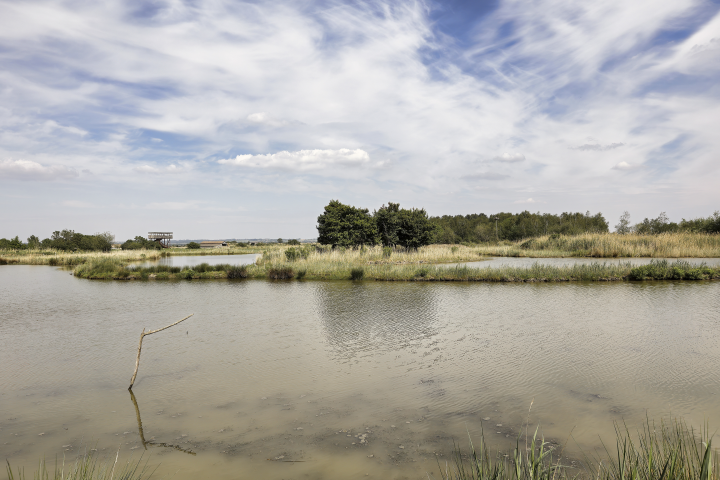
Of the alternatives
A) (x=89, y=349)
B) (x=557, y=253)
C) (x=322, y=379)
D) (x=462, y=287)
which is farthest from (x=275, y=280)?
(x=557, y=253)

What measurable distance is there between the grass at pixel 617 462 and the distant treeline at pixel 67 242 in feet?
211

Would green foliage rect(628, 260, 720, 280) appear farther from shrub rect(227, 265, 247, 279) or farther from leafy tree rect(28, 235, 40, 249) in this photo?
leafy tree rect(28, 235, 40, 249)

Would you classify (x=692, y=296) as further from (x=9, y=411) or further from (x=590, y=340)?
(x=9, y=411)

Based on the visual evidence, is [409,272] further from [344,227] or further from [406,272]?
[344,227]

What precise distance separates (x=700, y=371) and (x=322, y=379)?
7.50m

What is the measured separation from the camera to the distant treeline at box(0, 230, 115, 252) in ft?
186

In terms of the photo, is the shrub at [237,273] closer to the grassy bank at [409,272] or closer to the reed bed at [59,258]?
the grassy bank at [409,272]

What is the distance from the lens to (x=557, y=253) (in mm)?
39031

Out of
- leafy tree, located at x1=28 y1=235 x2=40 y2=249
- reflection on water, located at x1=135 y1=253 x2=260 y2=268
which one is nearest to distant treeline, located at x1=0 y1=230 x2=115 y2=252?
leafy tree, located at x1=28 y1=235 x2=40 y2=249

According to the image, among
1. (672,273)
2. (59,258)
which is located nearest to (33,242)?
(59,258)

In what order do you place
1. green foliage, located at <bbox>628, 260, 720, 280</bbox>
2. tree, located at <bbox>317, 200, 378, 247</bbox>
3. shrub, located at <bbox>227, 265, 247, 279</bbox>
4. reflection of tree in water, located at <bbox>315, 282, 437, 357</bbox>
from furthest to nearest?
tree, located at <bbox>317, 200, 378, 247</bbox>, shrub, located at <bbox>227, 265, 247, 279</bbox>, green foliage, located at <bbox>628, 260, 720, 280</bbox>, reflection of tree in water, located at <bbox>315, 282, 437, 357</bbox>

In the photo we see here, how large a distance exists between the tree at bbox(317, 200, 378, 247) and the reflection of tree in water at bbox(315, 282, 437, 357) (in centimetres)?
1452

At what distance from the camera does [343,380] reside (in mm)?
8094

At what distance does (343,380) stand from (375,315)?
5.83 m
